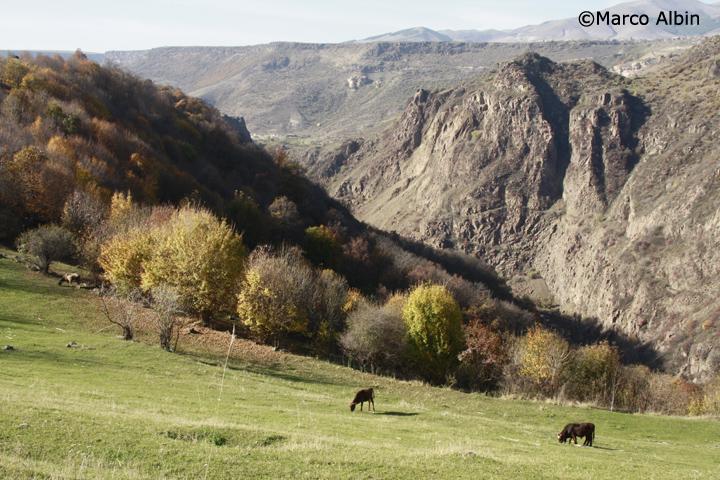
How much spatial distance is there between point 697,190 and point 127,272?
155099 millimetres

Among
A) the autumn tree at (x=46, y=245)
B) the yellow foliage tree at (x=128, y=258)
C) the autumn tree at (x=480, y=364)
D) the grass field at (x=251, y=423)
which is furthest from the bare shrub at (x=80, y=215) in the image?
the autumn tree at (x=480, y=364)

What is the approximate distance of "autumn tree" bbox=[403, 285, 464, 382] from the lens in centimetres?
5825

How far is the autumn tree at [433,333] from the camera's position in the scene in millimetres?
58250

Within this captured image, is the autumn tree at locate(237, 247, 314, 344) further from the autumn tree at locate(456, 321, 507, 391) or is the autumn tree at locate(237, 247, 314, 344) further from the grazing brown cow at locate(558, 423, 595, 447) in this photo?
the grazing brown cow at locate(558, 423, 595, 447)

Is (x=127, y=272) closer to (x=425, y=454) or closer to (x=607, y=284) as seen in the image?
(x=425, y=454)

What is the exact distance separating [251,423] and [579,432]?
40.8 feet

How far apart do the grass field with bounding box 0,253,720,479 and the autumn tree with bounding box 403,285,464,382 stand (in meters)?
18.2

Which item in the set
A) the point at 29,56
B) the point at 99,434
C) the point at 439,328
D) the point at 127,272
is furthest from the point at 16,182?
the point at 29,56

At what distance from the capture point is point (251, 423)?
20188 mm

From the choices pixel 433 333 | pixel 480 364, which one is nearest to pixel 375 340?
pixel 433 333

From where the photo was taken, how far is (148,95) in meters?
135

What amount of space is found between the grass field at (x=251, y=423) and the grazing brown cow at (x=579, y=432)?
2.05ft

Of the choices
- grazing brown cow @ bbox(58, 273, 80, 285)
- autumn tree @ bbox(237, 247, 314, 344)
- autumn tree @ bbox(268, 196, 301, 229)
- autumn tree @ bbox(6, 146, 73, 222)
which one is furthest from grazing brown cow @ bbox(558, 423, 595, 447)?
autumn tree @ bbox(268, 196, 301, 229)

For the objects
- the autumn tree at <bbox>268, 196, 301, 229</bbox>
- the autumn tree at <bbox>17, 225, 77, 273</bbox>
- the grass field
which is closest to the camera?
the grass field
